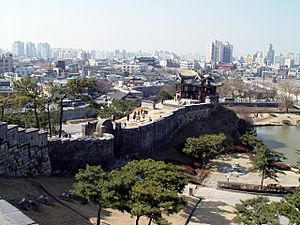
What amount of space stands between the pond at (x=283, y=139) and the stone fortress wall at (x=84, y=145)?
11.0m

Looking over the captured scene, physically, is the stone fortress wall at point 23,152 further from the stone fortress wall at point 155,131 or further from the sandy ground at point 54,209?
the stone fortress wall at point 155,131

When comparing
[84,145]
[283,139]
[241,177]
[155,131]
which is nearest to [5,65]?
[283,139]

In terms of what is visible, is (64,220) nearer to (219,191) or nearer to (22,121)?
(219,191)

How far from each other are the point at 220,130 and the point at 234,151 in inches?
168

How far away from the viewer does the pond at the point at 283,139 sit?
4177 cm

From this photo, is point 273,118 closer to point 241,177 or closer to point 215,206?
point 241,177

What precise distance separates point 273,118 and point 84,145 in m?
51.5

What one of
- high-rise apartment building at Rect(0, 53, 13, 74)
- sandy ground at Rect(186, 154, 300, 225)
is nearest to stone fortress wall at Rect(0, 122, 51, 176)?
sandy ground at Rect(186, 154, 300, 225)

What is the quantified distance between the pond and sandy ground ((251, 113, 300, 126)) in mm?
2171

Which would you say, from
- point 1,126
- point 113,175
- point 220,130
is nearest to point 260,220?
point 113,175

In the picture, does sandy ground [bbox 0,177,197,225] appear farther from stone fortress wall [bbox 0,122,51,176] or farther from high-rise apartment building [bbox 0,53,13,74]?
high-rise apartment building [bbox 0,53,13,74]

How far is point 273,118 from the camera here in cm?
6706

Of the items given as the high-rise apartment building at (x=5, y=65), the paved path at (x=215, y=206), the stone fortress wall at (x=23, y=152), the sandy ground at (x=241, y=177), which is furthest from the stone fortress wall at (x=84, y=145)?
the high-rise apartment building at (x=5, y=65)

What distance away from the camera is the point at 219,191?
80.9 feet
